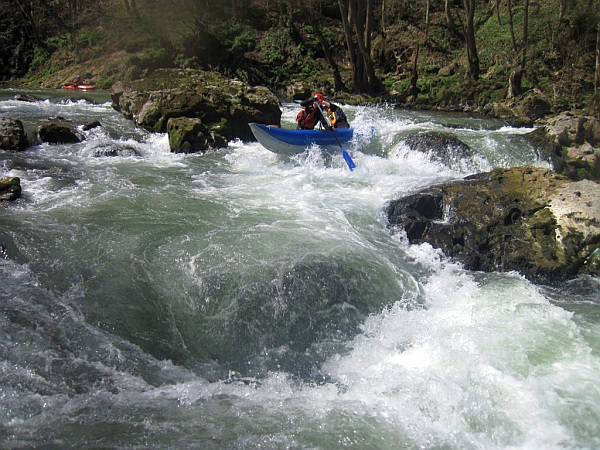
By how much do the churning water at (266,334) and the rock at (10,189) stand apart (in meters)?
0.20

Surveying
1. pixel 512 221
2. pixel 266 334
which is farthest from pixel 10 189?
pixel 512 221

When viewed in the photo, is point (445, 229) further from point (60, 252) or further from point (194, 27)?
point (194, 27)

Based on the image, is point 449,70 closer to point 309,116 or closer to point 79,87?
point 309,116

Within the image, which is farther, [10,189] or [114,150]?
[114,150]

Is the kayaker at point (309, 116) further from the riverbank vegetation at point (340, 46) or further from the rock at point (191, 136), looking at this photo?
the riverbank vegetation at point (340, 46)

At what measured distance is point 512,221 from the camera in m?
6.50

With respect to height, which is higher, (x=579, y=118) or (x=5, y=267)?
(x=579, y=118)

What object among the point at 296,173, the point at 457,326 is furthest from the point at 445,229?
the point at 296,173

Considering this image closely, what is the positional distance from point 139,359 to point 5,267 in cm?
199

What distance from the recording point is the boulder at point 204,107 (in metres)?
11.3

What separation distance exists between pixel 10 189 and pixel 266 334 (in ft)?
15.3

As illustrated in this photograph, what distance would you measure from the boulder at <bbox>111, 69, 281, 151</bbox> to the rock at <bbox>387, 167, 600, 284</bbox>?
5466 mm

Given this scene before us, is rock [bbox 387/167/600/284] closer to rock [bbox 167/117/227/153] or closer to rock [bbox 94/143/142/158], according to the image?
rock [bbox 167/117/227/153]

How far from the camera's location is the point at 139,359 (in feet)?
12.9
